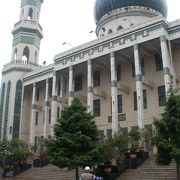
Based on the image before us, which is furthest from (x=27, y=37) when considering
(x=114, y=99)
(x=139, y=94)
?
(x=139, y=94)

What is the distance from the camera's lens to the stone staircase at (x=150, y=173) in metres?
19.6

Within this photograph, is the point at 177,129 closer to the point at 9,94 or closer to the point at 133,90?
the point at 133,90

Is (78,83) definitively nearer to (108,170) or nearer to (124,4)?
(124,4)

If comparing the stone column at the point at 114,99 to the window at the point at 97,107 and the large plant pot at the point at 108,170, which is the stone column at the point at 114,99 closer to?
the window at the point at 97,107

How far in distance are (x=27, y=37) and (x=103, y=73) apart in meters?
14.8

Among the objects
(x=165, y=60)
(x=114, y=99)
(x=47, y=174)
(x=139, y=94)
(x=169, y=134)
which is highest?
(x=165, y=60)

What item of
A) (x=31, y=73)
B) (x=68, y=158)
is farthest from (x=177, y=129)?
(x=31, y=73)

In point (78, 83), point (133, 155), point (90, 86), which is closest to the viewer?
point (133, 155)

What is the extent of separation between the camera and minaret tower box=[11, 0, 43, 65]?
145 ft

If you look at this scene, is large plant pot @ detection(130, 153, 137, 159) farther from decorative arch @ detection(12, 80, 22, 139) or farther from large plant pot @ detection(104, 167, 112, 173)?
decorative arch @ detection(12, 80, 22, 139)

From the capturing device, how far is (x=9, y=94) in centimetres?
4219

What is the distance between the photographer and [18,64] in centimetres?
4325

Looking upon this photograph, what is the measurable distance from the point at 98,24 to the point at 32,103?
14225 millimetres

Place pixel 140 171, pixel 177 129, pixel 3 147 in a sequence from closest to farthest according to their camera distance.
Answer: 1. pixel 177 129
2. pixel 140 171
3. pixel 3 147
